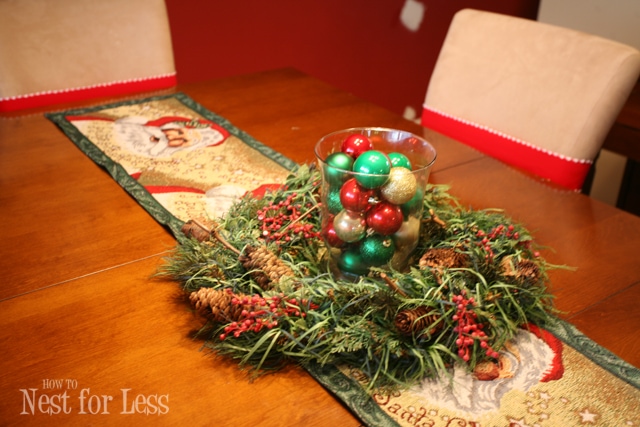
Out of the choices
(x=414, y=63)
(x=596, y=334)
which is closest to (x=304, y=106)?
(x=596, y=334)

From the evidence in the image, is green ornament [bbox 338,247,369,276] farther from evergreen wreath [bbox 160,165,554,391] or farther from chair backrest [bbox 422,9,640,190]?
chair backrest [bbox 422,9,640,190]

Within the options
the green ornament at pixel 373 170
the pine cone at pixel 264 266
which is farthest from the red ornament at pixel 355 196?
the pine cone at pixel 264 266

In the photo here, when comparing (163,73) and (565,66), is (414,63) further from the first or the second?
(565,66)

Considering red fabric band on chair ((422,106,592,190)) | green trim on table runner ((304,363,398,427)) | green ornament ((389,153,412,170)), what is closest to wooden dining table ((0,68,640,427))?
green trim on table runner ((304,363,398,427))

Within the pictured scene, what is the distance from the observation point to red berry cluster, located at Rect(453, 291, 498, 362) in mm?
671

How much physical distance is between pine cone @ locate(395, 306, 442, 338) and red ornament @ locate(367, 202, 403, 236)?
0.35 feet

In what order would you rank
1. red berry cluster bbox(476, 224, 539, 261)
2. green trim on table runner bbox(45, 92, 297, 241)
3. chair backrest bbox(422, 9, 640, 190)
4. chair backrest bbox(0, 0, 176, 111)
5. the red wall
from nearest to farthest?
red berry cluster bbox(476, 224, 539, 261) < green trim on table runner bbox(45, 92, 297, 241) < chair backrest bbox(422, 9, 640, 190) < chair backrest bbox(0, 0, 176, 111) < the red wall

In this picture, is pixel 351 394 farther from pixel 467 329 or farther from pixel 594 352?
pixel 594 352

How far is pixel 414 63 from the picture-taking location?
3002mm

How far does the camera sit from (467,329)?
0.68 meters

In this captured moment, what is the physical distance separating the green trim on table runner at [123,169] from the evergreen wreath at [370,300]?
0.49 ft

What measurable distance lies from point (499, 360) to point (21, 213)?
778 millimetres

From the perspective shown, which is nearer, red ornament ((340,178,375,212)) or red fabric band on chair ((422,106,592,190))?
red ornament ((340,178,375,212))

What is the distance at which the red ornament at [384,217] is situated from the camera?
0.74 m
